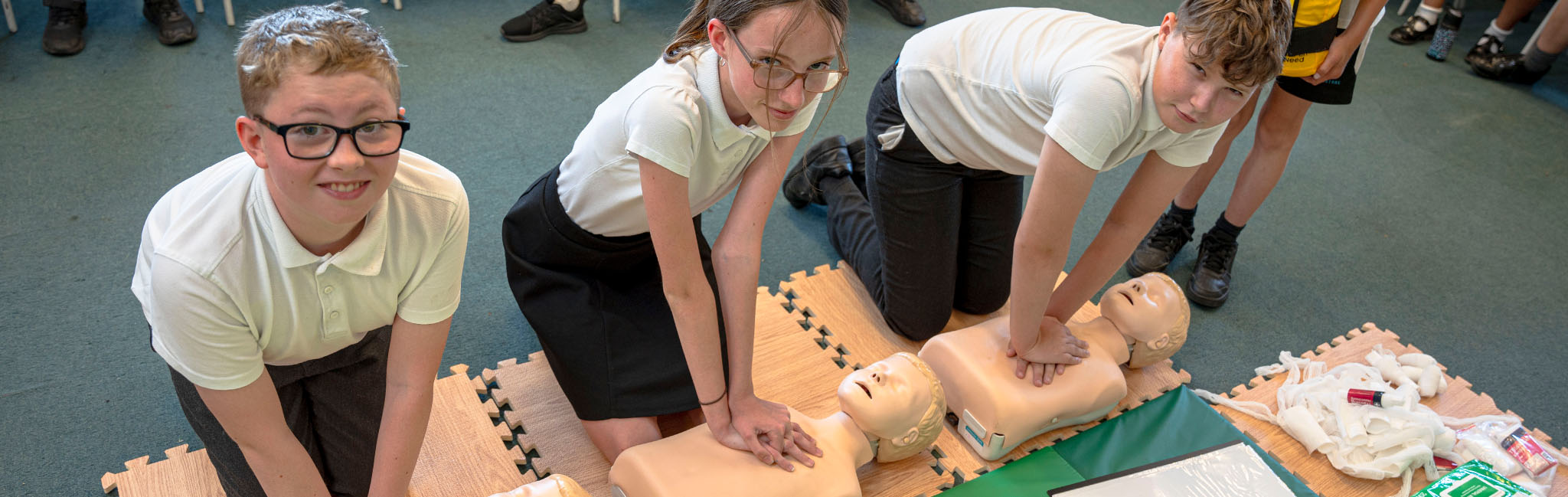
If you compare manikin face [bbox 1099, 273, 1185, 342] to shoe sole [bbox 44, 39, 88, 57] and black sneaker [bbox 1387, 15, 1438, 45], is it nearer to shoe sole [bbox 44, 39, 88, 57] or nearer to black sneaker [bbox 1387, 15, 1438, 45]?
black sneaker [bbox 1387, 15, 1438, 45]

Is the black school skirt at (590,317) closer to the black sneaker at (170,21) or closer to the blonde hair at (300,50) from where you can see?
the blonde hair at (300,50)

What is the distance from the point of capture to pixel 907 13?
354 centimetres

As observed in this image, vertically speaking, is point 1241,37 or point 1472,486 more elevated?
point 1241,37

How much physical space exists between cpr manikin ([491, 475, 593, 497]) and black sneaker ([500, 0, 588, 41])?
215 cm

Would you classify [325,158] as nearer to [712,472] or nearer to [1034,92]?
[712,472]

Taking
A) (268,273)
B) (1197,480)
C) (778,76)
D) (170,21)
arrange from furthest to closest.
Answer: (170,21) → (1197,480) → (778,76) → (268,273)

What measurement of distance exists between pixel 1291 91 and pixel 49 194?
281 centimetres

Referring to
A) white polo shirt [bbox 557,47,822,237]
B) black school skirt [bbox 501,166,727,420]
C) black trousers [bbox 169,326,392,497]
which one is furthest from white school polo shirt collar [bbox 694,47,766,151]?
black trousers [bbox 169,326,392,497]

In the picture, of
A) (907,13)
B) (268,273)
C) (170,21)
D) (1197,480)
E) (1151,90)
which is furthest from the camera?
(907,13)

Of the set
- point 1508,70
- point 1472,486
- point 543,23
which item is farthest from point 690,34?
point 1508,70

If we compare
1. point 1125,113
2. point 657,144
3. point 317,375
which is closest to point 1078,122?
point 1125,113

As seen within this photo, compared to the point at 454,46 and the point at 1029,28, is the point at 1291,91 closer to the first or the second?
the point at 1029,28

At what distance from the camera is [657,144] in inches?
49.8

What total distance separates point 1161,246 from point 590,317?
58.2 inches
